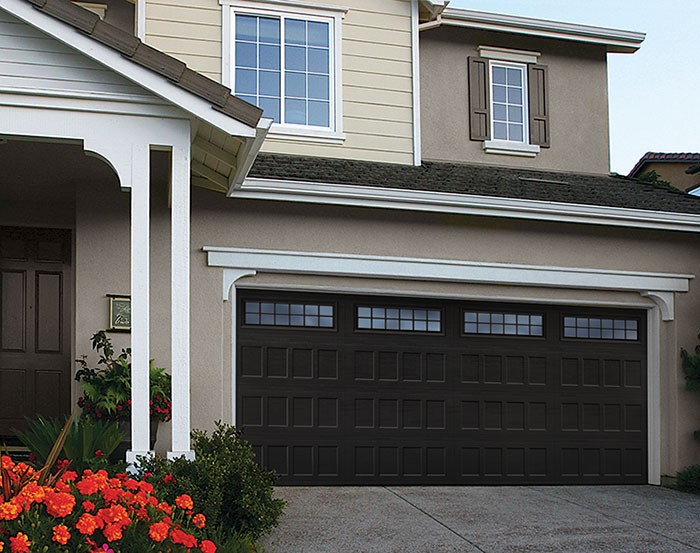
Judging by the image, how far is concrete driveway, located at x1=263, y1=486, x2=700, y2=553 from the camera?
26.3 feet

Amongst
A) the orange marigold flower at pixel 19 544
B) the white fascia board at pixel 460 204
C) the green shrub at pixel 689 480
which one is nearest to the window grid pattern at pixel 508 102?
the white fascia board at pixel 460 204

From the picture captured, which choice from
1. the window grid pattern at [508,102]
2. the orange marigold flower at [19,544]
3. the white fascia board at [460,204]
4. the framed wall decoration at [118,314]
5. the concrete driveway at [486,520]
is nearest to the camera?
the orange marigold flower at [19,544]

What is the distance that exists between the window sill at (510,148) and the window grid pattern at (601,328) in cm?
245

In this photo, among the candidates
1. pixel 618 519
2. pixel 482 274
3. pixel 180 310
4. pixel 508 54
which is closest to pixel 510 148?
pixel 508 54

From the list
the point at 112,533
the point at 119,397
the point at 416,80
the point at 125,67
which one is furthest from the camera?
the point at 416,80

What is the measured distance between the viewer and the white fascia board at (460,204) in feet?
33.6

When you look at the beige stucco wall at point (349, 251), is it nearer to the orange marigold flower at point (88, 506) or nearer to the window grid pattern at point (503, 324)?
the window grid pattern at point (503, 324)

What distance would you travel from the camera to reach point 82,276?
998 centimetres

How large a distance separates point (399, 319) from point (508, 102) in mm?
3795

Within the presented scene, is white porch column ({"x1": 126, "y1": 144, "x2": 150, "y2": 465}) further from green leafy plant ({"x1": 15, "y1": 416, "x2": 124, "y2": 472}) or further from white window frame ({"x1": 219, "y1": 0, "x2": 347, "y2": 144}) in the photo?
white window frame ({"x1": 219, "y1": 0, "x2": 347, "y2": 144})

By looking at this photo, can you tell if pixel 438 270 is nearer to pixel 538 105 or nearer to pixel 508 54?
pixel 538 105

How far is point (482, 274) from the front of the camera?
11.2 meters

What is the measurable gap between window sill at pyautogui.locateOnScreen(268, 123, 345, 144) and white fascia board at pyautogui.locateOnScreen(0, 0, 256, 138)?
12.6 ft

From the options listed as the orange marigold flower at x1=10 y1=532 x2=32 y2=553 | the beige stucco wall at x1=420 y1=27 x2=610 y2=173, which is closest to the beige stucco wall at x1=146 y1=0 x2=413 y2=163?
the beige stucco wall at x1=420 y1=27 x2=610 y2=173
